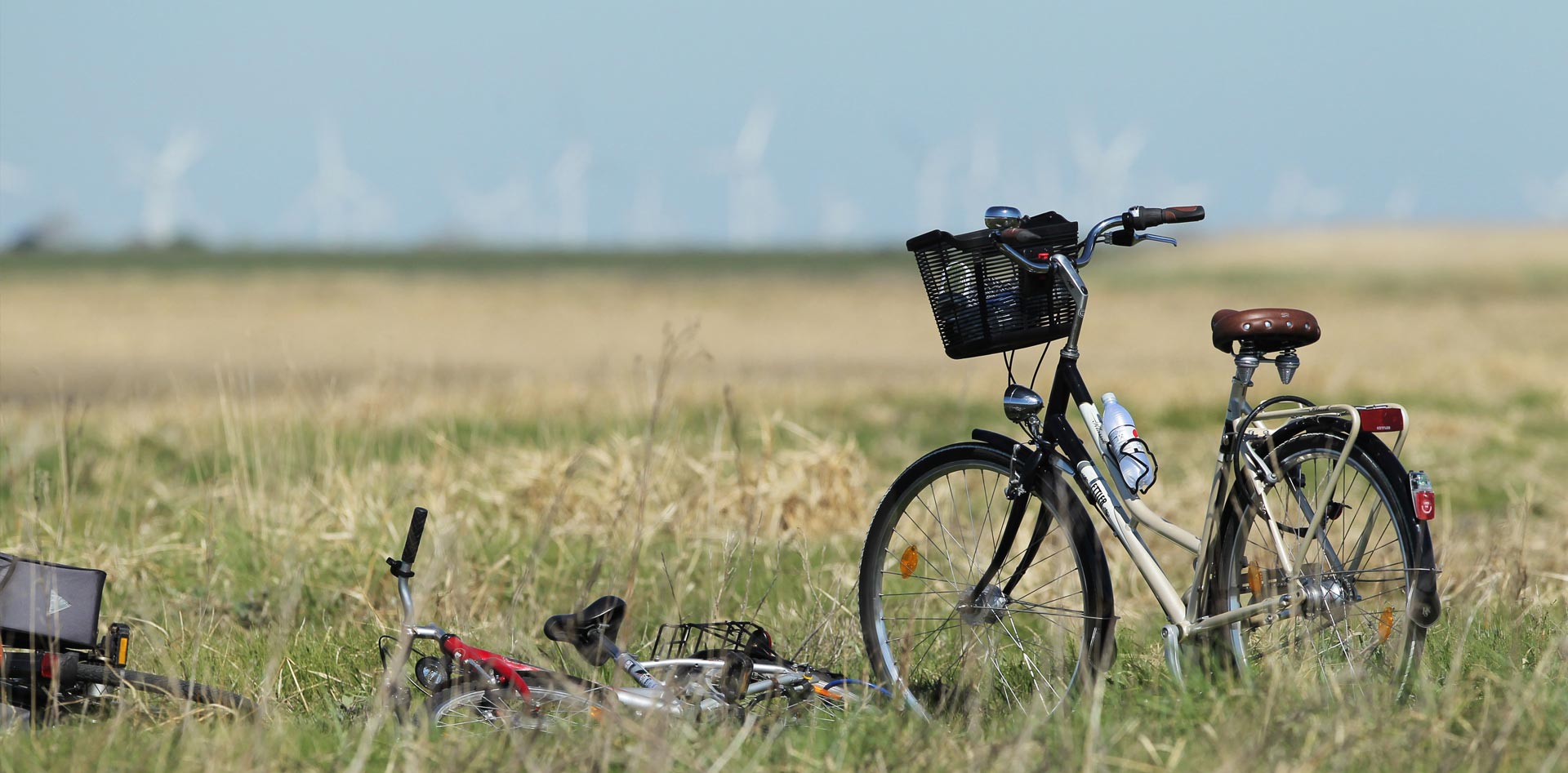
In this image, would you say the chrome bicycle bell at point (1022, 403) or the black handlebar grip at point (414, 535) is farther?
the chrome bicycle bell at point (1022, 403)

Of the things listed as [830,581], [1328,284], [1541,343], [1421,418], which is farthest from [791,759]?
[1328,284]

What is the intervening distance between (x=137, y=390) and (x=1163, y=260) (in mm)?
77521

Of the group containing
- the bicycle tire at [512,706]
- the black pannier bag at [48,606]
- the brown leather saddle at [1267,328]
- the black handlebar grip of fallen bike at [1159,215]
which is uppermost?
the black handlebar grip of fallen bike at [1159,215]

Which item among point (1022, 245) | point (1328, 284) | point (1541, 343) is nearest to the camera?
point (1022, 245)

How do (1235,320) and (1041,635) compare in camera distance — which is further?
(1041,635)

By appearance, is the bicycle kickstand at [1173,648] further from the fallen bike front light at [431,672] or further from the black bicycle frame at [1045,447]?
the fallen bike front light at [431,672]

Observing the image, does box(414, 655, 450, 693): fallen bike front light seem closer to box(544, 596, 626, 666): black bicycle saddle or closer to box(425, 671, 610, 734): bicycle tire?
box(425, 671, 610, 734): bicycle tire

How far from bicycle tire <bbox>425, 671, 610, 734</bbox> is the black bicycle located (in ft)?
2.74

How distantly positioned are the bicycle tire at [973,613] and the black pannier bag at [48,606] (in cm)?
219

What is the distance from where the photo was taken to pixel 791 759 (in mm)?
3348

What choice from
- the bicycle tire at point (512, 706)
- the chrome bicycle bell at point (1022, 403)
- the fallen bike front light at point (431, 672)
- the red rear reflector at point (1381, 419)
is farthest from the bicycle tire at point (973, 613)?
the fallen bike front light at point (431, 672)

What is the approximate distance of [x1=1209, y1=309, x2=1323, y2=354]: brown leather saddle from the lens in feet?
11.6

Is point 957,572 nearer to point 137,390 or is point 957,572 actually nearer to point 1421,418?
point 137,390

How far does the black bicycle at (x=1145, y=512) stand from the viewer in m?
3.53
